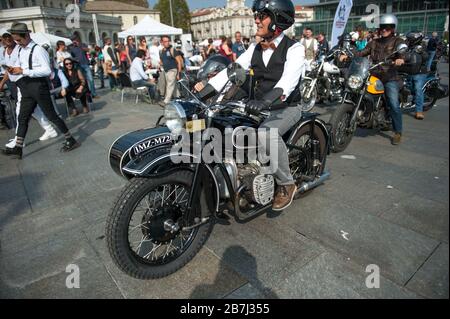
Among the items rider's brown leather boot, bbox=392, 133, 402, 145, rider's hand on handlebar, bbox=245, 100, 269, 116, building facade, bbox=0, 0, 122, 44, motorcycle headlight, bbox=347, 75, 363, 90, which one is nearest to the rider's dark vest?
rider's hand on handlebar, bbox=245, 100, 269, 116

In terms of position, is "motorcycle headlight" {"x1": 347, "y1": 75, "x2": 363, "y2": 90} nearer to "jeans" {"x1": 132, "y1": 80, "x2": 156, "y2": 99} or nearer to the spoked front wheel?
the spoked front wheel

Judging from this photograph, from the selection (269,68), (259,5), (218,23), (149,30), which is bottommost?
(269,68)

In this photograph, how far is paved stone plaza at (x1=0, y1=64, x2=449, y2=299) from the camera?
A: 2359 mm

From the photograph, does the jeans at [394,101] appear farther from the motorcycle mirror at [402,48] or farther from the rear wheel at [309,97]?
the rear wheel at [309,97]

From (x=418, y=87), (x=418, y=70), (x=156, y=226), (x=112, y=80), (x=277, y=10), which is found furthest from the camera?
(x=112, y=80)

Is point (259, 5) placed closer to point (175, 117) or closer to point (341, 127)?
point (175, 117)

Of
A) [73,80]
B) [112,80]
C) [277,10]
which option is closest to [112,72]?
[112,80]

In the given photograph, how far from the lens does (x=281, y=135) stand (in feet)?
10.00

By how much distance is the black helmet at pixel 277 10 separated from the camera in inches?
108

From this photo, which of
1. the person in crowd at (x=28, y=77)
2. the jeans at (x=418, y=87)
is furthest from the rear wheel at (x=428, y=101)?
the person in crowd at (x=28, y=77)

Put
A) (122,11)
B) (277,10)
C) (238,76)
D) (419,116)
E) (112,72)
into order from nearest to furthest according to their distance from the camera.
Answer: (238,76) → (277,10) → (419,116) → (112,72) → (122,11)

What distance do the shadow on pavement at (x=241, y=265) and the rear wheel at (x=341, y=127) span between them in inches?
110

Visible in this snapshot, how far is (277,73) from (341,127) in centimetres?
247
